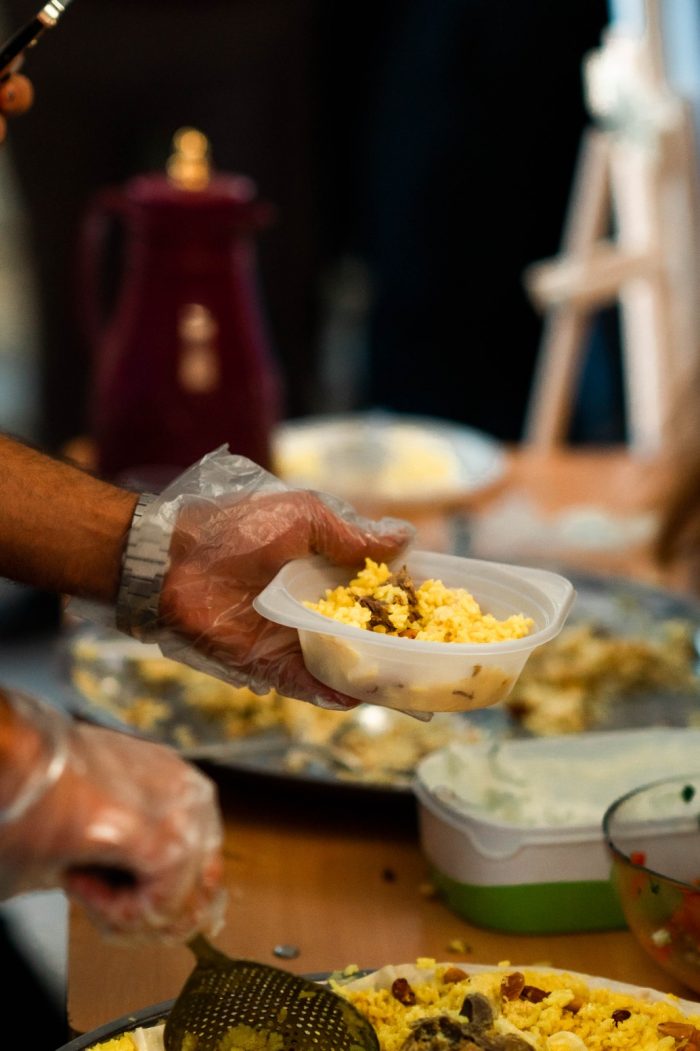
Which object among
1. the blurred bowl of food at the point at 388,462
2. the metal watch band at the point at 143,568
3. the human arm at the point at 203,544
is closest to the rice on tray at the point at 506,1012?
the human arm at the point at 203,544

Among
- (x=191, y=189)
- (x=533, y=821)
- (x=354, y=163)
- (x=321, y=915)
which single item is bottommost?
(x=321, y=915)

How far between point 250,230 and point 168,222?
13 cm

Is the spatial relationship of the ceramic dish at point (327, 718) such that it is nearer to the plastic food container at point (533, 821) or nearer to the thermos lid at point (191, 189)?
the plastic food container at point (533, 821)

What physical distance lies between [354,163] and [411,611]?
11.9ft

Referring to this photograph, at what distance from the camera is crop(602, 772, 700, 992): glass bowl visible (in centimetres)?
109

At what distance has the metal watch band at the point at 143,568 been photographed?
115cm

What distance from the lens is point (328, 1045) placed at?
976mm

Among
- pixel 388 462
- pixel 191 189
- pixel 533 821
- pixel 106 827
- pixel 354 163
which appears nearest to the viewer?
pixel 106 827

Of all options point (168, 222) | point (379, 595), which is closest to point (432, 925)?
point (379, 595)

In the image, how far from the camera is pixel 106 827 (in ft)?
2.59

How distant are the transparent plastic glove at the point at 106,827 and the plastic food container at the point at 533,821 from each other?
43cm

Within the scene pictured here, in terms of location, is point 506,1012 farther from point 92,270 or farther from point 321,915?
point 92,270

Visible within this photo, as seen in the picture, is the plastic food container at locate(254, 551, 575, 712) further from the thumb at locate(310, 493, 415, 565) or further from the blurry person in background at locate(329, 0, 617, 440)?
the blurry person in background at locate(329, 0, 617, 440)

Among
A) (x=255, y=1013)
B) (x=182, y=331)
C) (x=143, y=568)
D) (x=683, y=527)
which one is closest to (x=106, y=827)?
(x=255, y=1013)
